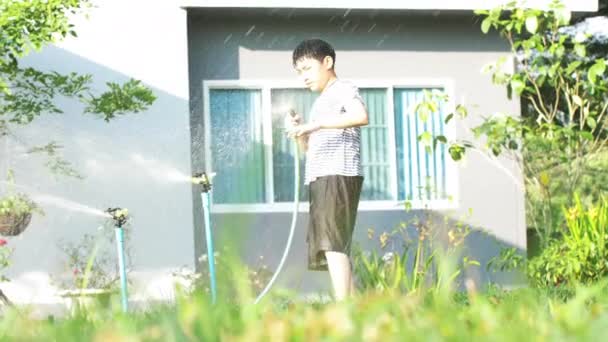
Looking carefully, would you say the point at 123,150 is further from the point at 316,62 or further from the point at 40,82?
the point at 316,62

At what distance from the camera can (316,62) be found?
5.32m

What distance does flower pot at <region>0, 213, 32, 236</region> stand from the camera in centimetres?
750

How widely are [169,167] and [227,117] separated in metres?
0.71

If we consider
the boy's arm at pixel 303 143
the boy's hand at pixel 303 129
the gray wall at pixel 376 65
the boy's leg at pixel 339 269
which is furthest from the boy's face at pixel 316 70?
the gray wall at pixel 376 65

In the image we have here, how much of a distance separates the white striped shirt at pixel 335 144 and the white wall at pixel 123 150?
137 inches

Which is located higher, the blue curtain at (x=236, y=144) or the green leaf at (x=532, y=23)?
the green leaf at (x=532, y=23)

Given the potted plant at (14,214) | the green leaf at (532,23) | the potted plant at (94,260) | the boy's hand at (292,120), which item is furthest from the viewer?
the potted plant at (94,260)

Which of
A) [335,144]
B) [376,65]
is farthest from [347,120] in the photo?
[376,65]

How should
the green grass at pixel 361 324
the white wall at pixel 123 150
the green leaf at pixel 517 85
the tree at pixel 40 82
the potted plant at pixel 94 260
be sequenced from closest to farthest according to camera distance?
the green grass at pixel 361 324 < the tree at pixel 40 82 < the green leaf at pixel 517 85 < the potted plant at pixel 94 260 < the white wall at pixel 123 150

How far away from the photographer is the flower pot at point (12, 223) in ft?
24.6

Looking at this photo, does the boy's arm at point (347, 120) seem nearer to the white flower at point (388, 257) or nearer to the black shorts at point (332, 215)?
the black shorts at point (332, 215)

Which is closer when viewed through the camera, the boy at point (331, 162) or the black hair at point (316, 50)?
the boy at point (331, 162)

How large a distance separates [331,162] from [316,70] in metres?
0.49

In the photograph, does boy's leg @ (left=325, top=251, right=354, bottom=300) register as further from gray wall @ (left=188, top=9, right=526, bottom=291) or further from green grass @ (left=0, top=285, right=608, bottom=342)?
gray wall @ (left=188, top=9, right=526, bottom=291)
